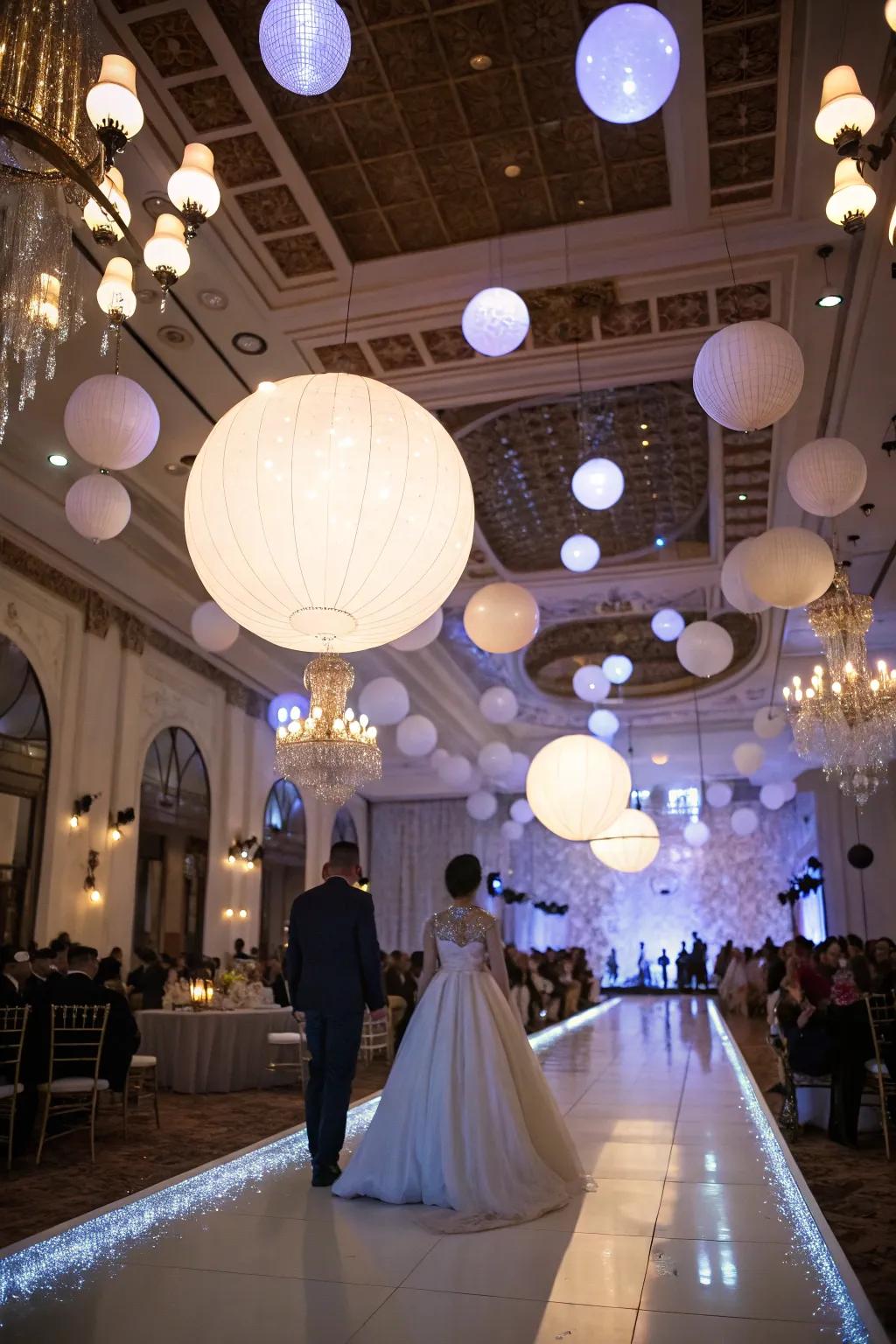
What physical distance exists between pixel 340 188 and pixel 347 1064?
198 inches

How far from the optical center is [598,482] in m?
6.41

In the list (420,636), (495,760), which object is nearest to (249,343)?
(420,636)

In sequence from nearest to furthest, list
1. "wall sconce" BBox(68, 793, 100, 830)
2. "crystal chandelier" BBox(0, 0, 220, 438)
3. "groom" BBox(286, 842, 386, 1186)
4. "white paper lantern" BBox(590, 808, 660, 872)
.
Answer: "crystal chandelier" BBox(0, 0, 220, 438), "groom" BBox(286, 842, 386, 1186), "wall sconce" BBox(68, 793, 100, 830), "white paper lantern" BBox(590, 808, 660, 872)

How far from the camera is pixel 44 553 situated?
10.0 metres

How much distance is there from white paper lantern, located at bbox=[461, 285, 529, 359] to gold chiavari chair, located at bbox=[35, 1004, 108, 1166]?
Answer: 4.14m

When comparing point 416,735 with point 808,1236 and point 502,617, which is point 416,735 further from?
point 808,1236

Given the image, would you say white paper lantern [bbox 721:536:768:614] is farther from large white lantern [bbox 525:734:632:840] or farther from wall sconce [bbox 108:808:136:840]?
wall sconce [bbox 108:808:136:840]

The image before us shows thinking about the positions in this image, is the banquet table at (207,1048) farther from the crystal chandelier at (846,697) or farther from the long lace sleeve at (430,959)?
the crystal chandelier at (846,697)

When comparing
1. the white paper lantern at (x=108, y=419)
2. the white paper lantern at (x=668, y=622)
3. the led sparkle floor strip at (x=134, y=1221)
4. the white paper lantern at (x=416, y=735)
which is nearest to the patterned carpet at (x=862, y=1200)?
the led sparkle floor strip at (x=134, y=1221)

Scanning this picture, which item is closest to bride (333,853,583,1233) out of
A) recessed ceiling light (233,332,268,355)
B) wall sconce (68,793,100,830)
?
recessed ceiling light (233,332,268,355)

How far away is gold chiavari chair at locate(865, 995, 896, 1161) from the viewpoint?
16.6ft

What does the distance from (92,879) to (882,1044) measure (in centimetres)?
818

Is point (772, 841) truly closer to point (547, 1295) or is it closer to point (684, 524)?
point (684, 524)

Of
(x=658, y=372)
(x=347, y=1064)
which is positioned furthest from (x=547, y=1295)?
(x=658, y=372)
